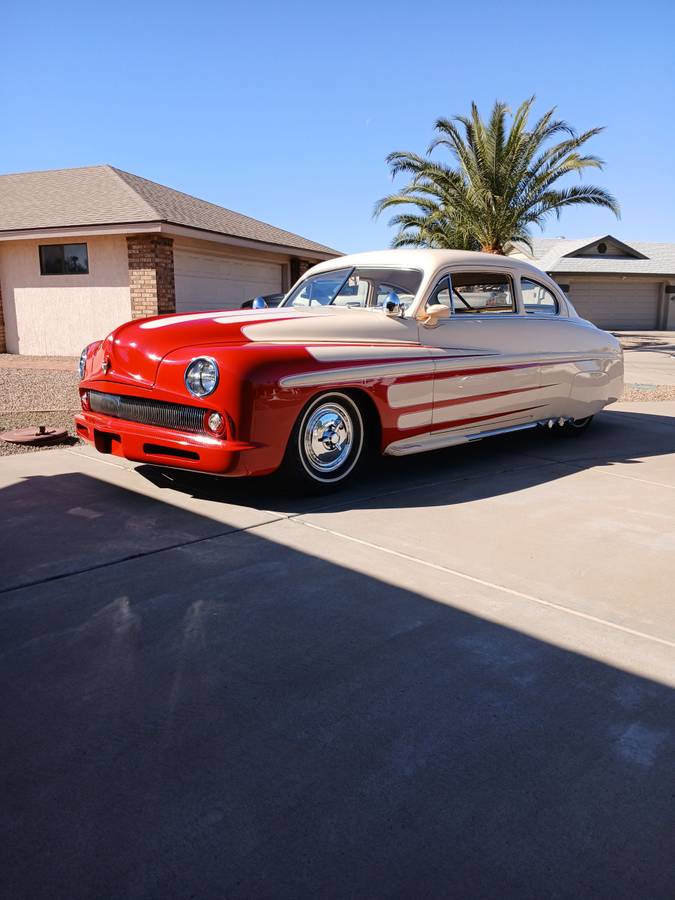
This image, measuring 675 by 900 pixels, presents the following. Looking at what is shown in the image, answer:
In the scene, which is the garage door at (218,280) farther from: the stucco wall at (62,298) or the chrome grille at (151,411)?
the chrome grille at (151,411)

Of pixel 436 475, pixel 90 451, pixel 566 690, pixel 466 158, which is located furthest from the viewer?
pixel 466 158

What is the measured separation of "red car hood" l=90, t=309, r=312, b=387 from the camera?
14.7 ft

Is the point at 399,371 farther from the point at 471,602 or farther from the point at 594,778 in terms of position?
the point at 594,778

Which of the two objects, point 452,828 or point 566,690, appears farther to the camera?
point 566,690

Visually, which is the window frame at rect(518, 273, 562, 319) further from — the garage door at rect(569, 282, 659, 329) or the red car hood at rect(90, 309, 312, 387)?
the garage door at rect(569, 282, 659, 329)

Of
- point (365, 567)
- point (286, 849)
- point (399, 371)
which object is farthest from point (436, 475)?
point (286, 849)

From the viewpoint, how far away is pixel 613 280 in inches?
1409

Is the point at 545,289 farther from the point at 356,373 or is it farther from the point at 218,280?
the point at 218,280

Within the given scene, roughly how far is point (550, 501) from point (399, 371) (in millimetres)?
1353

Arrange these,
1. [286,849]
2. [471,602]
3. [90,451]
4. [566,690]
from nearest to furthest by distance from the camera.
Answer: [286,849]
[566,690]
[471,602]
[90,451]

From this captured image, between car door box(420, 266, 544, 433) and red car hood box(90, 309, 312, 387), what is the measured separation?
1.16 metres

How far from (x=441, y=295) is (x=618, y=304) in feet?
112

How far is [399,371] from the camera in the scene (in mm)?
5004

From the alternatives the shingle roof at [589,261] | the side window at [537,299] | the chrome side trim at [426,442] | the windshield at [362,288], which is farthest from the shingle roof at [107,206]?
the shingle roof at [589,261]
